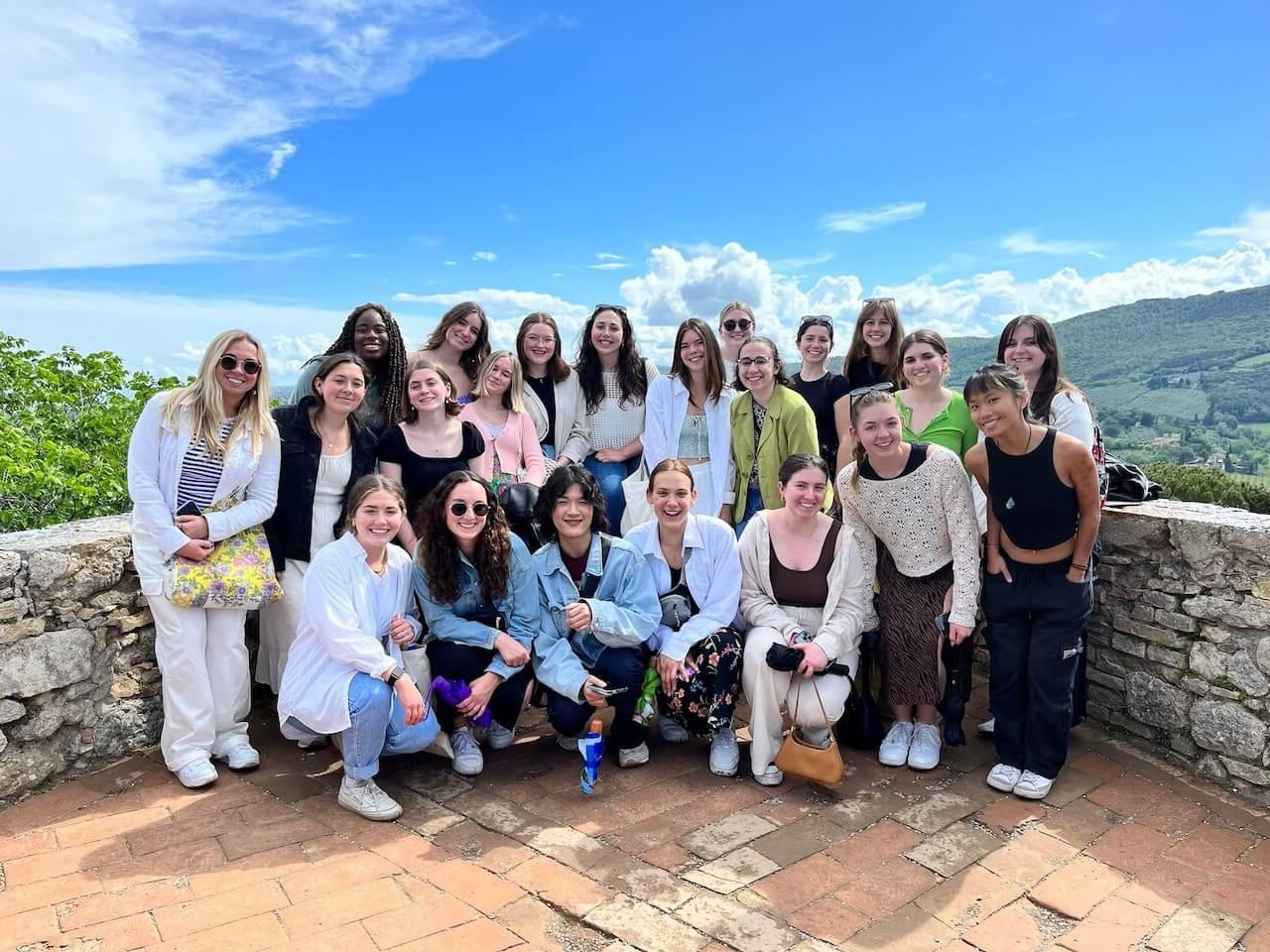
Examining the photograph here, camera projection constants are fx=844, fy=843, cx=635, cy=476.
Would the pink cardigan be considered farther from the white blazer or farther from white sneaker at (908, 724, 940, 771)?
white sneaker at (908, 724, 940, 771)

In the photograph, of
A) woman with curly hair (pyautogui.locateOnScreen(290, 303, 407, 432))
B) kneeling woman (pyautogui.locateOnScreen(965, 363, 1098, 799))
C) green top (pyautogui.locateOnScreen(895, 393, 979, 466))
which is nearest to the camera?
kneeling woman (pyautogui.locateOnScreen(965, 363, 1098, 799))

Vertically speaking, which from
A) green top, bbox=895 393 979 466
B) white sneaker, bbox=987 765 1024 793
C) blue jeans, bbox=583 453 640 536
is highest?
green top, bbox=895 393 979 466

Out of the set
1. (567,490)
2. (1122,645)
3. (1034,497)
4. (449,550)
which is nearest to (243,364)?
(449,550)

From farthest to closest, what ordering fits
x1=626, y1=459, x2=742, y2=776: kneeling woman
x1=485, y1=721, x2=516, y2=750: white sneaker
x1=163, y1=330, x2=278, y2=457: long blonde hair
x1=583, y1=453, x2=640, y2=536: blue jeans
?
x1=583, y1=453, x2=640, y2=536: blue jeans → x1=485, y1=721, x2=516, y2=750: white sneaker → x1=626, y1=459, x2=742, y2=776: kneeling woman → x1=163, y1=330, x2=278, y2=457: long blonde hair

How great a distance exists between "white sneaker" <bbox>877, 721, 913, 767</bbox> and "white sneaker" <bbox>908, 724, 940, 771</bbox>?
3 centimetres

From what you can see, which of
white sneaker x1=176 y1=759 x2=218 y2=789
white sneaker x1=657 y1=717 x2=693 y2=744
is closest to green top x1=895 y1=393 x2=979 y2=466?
white sneaker x1=657 y1=717 x2=693 y2=744

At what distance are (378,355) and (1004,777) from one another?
3.46 meters

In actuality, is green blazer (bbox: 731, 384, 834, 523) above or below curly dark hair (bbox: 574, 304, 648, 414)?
below

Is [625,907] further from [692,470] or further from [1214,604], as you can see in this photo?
[1214,604]

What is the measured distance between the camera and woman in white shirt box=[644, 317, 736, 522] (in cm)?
464

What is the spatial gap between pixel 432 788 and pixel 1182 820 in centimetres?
298

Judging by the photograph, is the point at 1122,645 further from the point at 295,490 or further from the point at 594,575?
the point at 295,490

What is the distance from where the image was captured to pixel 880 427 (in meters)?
3.55

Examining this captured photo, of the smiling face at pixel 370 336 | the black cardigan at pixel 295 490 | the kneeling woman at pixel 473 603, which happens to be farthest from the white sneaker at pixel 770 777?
the smiling face at pixel 370 336
